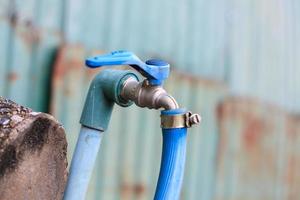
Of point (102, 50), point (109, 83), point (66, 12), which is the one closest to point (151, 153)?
point (102, 50)

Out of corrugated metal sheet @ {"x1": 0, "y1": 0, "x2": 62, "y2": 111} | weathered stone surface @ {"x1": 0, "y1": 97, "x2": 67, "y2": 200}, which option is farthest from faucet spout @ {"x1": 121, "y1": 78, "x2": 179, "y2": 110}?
corrugated metal sheet @ {"x1": 0, "y1": 0, "x2": 62, "y2": 111}

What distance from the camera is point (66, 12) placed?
9.87 ft

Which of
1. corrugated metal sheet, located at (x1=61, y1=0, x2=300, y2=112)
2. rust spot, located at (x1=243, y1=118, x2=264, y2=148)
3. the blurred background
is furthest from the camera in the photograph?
rust spot, located at (x1=243, y1=118, x2=264, y2=148)

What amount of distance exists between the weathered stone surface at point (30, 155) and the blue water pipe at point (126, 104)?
33 millimetres

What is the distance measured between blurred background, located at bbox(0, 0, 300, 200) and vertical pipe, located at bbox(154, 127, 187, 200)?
1.65 m

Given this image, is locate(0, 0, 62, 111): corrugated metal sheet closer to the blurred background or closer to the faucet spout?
the blurred background

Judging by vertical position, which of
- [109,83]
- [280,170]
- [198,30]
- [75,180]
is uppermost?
[198,30]

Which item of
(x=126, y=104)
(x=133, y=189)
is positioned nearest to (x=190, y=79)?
(x=133, y=189)

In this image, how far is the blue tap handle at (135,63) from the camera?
1.21 metres

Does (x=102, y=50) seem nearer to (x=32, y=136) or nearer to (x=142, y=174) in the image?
(x=142, y=174)

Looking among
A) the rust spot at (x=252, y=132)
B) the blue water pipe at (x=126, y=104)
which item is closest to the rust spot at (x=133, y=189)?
the rust spot at (x=252, y=132)

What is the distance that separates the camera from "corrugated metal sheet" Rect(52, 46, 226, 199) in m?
3.03

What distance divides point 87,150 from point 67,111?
1770 millimetres

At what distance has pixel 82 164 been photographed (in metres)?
1.26
